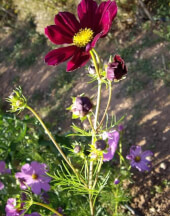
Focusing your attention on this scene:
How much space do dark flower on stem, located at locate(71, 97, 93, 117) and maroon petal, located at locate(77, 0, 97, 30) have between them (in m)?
0.23

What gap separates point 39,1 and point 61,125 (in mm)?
1568

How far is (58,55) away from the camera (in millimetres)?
758

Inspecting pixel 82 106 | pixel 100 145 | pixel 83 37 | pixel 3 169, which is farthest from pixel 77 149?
pixel 3 169

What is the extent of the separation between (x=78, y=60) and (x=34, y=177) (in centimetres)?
76

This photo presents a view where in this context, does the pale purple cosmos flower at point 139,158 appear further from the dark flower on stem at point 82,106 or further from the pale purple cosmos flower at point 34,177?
the dark flower on stem at point 82,106

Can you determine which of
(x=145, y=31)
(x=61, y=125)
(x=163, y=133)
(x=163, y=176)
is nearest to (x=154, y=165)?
(x=163, y=176)

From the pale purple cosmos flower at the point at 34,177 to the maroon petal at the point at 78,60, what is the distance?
27.7 inches

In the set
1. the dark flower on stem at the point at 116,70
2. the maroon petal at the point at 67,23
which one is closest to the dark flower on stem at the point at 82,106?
the dark flower on stem at the point at 116,70

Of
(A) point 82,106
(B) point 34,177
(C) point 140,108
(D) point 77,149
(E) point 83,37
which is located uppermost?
(E) point 83,37

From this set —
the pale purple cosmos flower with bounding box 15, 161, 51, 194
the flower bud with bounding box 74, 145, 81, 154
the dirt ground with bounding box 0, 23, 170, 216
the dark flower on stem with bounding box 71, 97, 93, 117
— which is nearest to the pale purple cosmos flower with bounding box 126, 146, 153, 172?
the dirt ground with bounding box 0, 23, 170, 216

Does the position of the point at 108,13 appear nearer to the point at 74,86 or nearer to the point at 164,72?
the point at 164,72

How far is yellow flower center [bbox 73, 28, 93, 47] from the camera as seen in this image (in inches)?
30.1

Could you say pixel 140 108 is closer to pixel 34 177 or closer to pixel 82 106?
pixel 34 177

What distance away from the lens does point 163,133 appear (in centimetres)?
177
